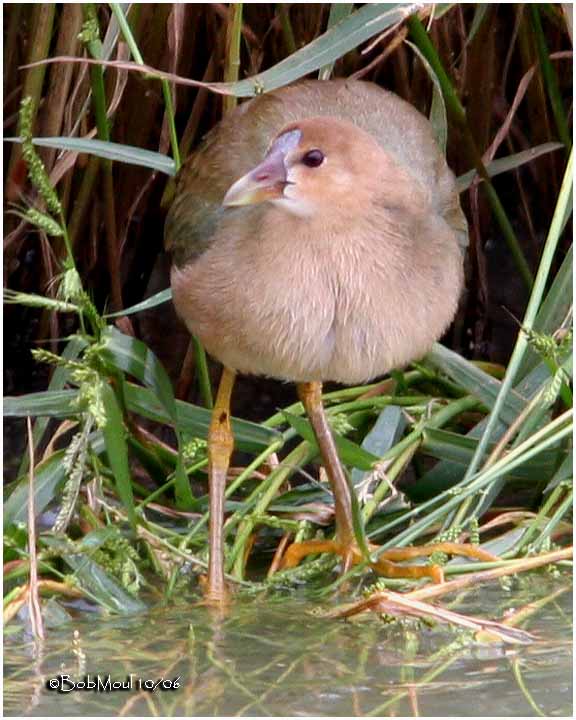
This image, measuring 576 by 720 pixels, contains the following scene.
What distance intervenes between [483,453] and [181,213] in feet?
2.65

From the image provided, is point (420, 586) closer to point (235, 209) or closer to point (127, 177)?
point (235, 209)

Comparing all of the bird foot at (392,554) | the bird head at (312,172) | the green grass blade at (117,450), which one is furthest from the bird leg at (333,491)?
the bird head at (312,172)

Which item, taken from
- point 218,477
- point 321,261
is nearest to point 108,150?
point 321,261

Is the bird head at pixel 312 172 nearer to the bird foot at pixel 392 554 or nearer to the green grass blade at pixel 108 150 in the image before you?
the green grass blade at pixel 108 150

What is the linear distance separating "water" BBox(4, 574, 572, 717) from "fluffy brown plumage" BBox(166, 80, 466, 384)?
0.49 meters

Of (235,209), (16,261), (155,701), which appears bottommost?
(155,701)

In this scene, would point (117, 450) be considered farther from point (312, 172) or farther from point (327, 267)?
point (312, 172)

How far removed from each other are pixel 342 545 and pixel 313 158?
2.62 ft

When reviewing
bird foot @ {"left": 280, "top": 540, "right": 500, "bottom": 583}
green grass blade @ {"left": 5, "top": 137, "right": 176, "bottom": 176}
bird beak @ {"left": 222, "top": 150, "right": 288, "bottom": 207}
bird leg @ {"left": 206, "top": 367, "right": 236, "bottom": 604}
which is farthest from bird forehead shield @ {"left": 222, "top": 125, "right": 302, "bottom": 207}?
bird foot @ {"left": 280, "top": 540, "right": 500, "bottom": 583}

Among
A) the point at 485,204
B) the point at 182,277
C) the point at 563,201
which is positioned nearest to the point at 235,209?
the point at 182,277

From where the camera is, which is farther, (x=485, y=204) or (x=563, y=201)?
(x=485, y=204)

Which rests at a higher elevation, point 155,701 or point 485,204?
point 485,204

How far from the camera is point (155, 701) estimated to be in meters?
2.51

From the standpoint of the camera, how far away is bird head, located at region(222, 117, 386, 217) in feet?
9.71
